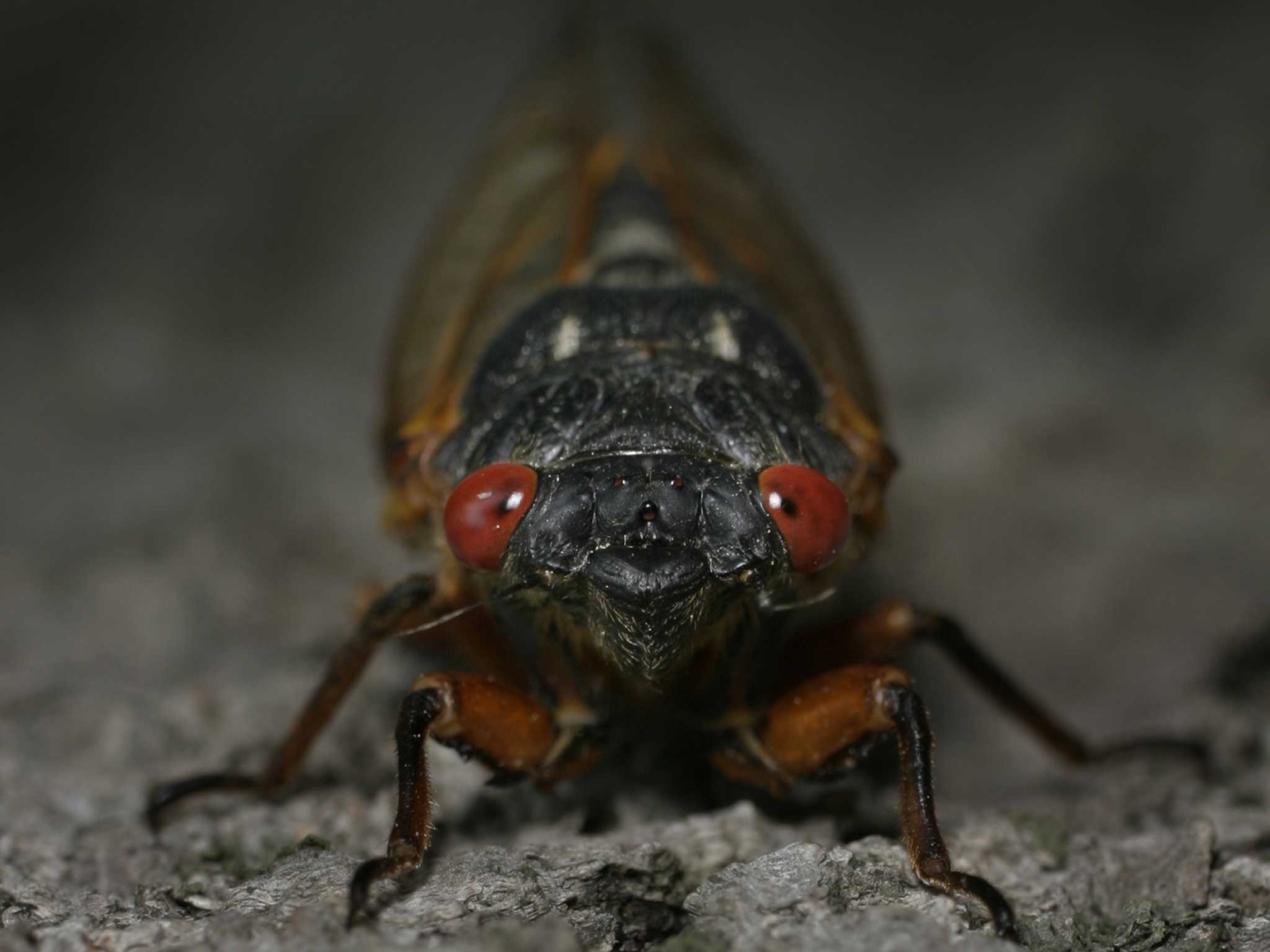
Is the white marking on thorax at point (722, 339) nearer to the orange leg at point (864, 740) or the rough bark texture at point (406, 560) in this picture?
the orange leg at point (864, 740)

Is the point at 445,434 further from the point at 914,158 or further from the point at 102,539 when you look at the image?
the point at 914,158

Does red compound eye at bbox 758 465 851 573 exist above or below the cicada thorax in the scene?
below

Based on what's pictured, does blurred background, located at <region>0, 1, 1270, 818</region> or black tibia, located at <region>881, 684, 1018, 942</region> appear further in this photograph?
blurred background, located at <region>0, 1, 1270, 818</region>

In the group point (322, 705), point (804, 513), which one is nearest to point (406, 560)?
point (322, 705)

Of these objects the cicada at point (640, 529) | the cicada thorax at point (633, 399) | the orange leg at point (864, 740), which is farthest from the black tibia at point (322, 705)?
the orange leg at point (864, 740)

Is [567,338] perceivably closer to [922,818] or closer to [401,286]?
[922,818]

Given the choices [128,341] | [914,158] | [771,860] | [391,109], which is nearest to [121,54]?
[391,109]

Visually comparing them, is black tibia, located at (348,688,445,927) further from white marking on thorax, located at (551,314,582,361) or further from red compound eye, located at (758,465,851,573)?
white marking on thorax, located at (551,314,582,361)

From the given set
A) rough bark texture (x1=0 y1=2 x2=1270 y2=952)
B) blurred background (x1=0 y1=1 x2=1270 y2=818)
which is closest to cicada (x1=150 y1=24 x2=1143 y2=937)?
rough bark texture (x1=0 y1=2 x2=1270 y2=952)
